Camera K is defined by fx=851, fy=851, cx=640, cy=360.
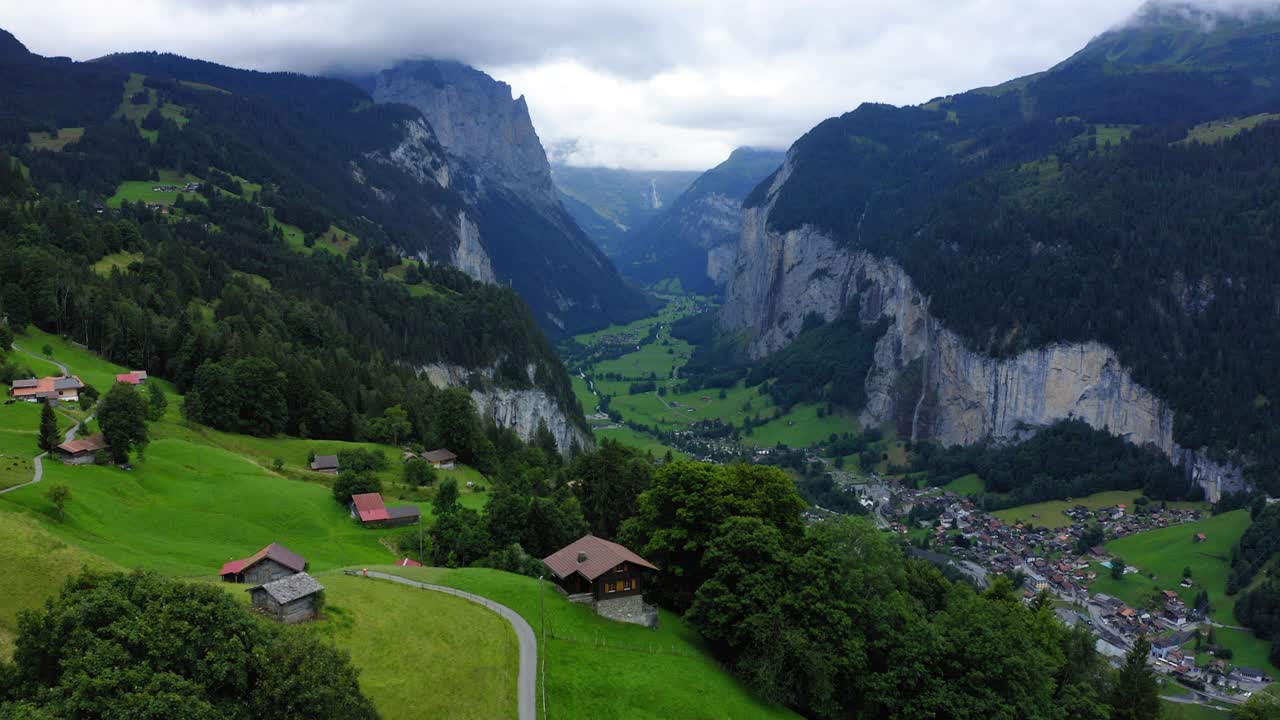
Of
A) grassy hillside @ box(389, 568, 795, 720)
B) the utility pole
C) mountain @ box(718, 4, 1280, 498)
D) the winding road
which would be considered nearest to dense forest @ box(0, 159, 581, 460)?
the winding road

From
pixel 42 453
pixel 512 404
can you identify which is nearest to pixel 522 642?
pixel 42 453

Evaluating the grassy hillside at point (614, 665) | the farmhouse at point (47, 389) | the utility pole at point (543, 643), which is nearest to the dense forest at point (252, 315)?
the farmhouse at point (47, 389)

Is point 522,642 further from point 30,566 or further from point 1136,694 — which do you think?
point 1136,694

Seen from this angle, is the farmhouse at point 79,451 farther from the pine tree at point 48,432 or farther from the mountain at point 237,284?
the mountain at point 237,284

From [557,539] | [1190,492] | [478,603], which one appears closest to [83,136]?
[557,539]

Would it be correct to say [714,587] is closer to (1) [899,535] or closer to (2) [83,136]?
(1) [899,535]

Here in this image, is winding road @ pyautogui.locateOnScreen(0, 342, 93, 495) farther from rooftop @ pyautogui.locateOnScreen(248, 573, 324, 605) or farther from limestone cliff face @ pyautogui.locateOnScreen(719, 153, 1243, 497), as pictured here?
limestone cliff face @ pyautogui.locateOnScreen(719, 153, 1243, 497)

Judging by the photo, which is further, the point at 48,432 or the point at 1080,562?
the point at 1080,562
